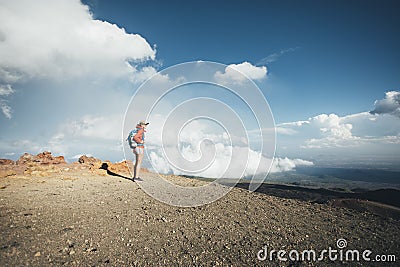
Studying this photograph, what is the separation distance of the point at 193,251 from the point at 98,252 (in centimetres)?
235

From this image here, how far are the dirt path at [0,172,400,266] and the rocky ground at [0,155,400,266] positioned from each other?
0.06 ft

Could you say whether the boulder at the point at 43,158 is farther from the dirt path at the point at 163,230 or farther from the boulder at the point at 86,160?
the dirt path at the point at 163,230

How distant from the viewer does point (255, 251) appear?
19.1ft

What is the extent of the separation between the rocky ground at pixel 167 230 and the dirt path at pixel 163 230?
0.02 metres

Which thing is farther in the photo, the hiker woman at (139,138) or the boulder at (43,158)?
the boulder at (43,158)

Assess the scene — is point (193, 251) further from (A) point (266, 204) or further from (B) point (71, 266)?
(A) point (266, 204)

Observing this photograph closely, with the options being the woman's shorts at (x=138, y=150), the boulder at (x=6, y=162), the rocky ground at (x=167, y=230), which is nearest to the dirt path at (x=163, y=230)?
the rocky ground at (x=167, y=230)

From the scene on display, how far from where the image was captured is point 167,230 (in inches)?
273

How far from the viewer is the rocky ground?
532cm

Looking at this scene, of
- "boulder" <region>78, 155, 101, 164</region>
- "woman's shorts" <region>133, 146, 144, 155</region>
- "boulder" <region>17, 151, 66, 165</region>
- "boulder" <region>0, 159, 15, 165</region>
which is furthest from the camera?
"boulder" <region>78, 155, 101, 164</region>

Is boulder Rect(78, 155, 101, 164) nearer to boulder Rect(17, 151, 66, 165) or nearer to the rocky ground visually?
boulder Rect(17, 151, 66, 165)

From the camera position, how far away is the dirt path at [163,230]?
5.32 meters

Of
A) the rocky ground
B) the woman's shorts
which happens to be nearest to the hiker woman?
the woman's shorts

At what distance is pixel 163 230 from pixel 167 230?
0.13 m
